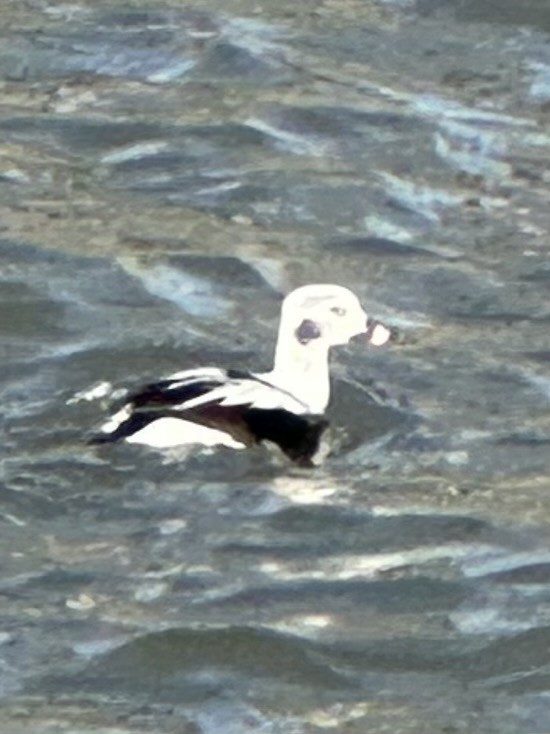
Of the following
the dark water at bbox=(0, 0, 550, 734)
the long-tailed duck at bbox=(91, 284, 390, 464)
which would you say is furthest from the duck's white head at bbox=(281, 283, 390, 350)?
the dark water at bbox=(0, 0, 550, 734)

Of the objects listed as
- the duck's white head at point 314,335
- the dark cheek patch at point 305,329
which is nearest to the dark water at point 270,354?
the duck's white head at point 314,335

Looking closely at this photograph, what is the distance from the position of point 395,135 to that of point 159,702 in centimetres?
524

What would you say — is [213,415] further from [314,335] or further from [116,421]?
[314,335]

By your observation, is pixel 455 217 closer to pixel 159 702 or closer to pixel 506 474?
pixel 506 474

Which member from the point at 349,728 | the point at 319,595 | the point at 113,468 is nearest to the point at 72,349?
the point at 113,468

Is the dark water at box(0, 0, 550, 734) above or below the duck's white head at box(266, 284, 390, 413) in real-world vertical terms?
below

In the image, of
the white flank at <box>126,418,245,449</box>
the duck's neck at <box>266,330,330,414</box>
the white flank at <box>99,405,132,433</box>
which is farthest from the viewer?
the duck's neck at <box>266,330,330,414</box>

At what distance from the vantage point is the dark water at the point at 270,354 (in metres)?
9.73

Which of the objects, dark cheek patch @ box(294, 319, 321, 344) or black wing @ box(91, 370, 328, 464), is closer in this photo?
black wing @ box(91, 370, 328, 464)

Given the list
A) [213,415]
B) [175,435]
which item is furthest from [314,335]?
[175,435]

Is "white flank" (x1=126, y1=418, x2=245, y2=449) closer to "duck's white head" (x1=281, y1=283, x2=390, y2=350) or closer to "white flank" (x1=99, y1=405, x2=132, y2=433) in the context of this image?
"white flank" (x1=99, y1=405, x2=132, y2=433)

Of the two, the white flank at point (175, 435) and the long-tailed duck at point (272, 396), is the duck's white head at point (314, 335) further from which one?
the white flank at point (175, 435)

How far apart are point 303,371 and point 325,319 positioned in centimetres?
19

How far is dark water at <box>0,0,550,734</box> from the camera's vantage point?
9.73 meters
